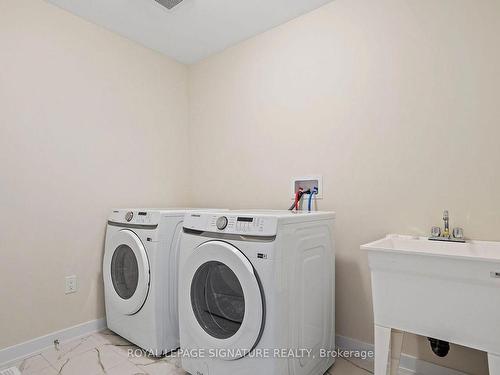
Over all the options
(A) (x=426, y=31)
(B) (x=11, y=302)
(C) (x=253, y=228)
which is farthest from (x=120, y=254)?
(A) (x=426, y=31)

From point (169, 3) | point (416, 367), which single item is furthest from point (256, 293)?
point (169, 3)

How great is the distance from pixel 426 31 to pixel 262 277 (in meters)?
1.55

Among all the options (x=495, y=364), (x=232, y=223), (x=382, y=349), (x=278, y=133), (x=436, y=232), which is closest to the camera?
(x=495, y=364)

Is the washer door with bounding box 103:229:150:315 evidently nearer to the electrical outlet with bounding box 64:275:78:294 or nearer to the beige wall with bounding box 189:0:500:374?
the electrical outlet with bounding box 64:275:78:294

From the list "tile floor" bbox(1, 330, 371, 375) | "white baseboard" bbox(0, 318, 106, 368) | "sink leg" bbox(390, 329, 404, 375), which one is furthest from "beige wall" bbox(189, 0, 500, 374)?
"white baseboard" bbox(0, 318, 106, 368)

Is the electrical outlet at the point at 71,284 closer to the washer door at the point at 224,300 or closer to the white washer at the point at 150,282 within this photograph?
the white washer at the point at 150,282

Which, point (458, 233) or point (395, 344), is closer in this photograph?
point (395, 344)

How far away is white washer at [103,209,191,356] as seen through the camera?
5.60ft

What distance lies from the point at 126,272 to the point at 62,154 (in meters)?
0.92

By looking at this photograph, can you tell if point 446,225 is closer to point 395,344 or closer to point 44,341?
point 395,344

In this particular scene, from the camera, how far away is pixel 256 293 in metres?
1.20

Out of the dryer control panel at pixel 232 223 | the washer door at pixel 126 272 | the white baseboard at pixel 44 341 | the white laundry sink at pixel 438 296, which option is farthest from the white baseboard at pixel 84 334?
the dryer control panel at pixel 232 223

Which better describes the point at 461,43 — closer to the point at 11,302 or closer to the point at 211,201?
the point at 211,201

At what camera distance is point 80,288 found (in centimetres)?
200
